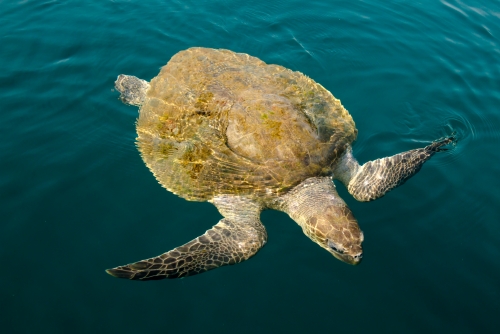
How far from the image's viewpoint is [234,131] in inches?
209

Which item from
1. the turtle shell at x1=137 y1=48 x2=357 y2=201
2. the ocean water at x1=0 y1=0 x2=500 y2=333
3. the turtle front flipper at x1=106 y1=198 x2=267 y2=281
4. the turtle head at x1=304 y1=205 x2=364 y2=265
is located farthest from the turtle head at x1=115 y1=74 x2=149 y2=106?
the turtle head at x1=304 y1=205 x2=364 y2=265

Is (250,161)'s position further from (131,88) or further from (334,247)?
(131,88)

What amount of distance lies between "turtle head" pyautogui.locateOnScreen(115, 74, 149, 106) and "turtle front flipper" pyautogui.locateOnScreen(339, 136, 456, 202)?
3.75 m

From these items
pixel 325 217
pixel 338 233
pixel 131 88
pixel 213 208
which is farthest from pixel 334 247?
pixel 131 88

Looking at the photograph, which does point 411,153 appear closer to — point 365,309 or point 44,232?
point 365,309

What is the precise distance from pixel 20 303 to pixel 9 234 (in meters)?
1.08

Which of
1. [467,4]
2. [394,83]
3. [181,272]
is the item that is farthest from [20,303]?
[467,4]

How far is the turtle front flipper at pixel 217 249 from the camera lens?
434cm

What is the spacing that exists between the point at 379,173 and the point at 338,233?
4.65ft

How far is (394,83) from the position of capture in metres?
8.21

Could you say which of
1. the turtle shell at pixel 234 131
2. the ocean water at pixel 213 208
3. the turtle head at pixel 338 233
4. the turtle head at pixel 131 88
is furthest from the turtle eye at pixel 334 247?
the turtle head at pixel 131 88

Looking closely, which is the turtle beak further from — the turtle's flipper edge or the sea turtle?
the turtle's flipper edge

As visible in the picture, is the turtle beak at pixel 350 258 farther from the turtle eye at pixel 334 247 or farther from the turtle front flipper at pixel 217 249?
the turtle front flipper at pixel 217 249

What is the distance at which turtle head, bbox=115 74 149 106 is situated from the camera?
690 centimetres
